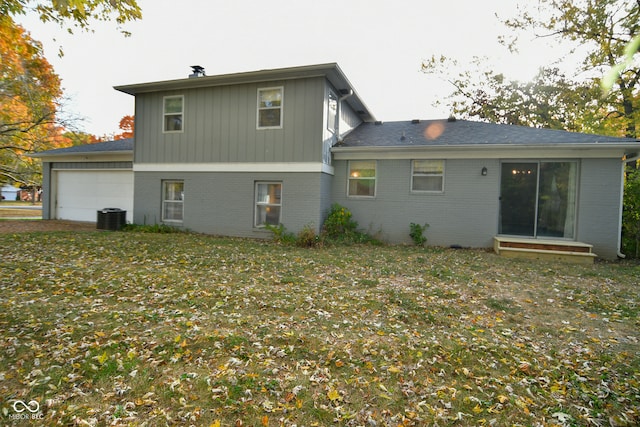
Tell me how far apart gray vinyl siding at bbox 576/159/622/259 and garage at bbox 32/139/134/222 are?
49.5 feet

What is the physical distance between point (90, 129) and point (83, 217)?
9355 mm

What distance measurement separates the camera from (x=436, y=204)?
33.1 ft

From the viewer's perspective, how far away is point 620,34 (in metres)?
13.7

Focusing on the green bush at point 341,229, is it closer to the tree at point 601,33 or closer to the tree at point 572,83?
the tree at point 572,83

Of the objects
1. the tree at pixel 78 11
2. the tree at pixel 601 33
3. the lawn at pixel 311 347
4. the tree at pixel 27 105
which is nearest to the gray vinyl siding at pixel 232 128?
the tree at pixel 78 11

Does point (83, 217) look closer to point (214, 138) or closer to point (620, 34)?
point (214, 138)

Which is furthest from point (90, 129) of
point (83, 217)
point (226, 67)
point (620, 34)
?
point (620, 34)

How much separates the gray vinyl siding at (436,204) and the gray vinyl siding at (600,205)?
213 cm

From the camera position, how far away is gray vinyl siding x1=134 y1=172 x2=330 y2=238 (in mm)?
10141

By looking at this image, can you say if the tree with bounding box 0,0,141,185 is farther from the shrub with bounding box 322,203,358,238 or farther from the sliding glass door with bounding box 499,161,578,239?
the sliding glass door with bounding box 499,161,578,239

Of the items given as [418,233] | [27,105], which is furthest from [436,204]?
[27,105]

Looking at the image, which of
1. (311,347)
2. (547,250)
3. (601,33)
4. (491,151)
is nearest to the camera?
(311,347)

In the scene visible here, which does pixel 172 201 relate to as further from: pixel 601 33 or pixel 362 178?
pixel 601 33

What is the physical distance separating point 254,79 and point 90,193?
904 centimetres
